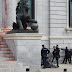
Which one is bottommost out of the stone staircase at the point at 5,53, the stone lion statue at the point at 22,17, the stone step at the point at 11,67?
the stone step at the point at 11,67

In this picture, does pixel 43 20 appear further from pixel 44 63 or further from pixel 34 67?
pixel 34 67

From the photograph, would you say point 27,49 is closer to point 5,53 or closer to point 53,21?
point 5,53

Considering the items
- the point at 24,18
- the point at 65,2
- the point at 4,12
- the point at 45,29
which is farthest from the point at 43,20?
the point at 24,18

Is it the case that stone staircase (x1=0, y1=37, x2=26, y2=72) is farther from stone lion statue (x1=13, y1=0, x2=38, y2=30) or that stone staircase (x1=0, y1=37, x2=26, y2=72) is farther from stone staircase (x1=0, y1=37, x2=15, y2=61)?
stone lion statue (x1=13, y1=0, x2=38, y2=30)

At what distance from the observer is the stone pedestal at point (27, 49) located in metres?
16.6

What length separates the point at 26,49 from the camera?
1673cm

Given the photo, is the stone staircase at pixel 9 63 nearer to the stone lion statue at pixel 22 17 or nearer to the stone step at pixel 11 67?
the stone step at pixel 11 67

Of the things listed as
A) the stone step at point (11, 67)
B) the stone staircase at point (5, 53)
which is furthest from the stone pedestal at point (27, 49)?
the stone step at point (11, 67)

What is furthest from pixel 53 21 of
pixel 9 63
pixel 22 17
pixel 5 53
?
pixel 9 63

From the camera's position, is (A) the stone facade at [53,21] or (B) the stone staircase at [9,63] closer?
(B) the stone staircase at [9,63]

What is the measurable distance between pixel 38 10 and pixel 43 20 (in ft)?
3.18

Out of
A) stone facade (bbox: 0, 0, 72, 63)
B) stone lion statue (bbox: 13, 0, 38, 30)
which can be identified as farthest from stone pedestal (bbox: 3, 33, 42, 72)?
stone facade (bbox: 0, 0, 72, 63)

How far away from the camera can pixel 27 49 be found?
16.8 m

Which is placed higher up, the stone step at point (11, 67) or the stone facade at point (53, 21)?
the stone facade at point (53, 21)
